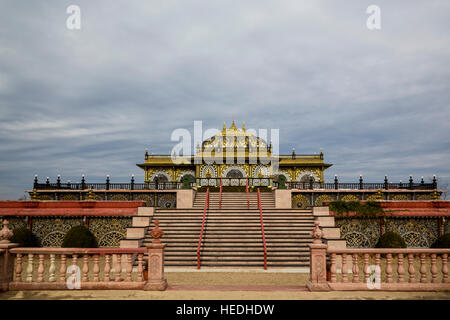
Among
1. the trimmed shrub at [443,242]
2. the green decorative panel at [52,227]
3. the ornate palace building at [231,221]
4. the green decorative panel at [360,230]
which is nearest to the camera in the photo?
the ornate palace building at [231,221]

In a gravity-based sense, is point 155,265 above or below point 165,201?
below

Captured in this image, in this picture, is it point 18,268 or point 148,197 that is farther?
point 148,197

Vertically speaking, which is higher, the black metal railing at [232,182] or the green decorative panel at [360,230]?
the black metal railing at [232,182]

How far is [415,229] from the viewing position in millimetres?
19859

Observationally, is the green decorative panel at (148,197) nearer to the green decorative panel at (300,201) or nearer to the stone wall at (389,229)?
the green decorative panel at (300,201)

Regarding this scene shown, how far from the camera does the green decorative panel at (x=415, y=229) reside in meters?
19.7

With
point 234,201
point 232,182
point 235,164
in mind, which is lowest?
point 234,201

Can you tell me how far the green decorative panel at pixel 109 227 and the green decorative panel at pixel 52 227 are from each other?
88 centimetres

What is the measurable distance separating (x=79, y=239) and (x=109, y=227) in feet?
7.17

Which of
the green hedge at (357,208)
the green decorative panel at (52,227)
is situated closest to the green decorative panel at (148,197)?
the green decorative panel at (52,227)

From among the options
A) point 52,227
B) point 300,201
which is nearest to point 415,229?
point 300,201

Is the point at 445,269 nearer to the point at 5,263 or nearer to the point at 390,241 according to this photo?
the point at 390,241
